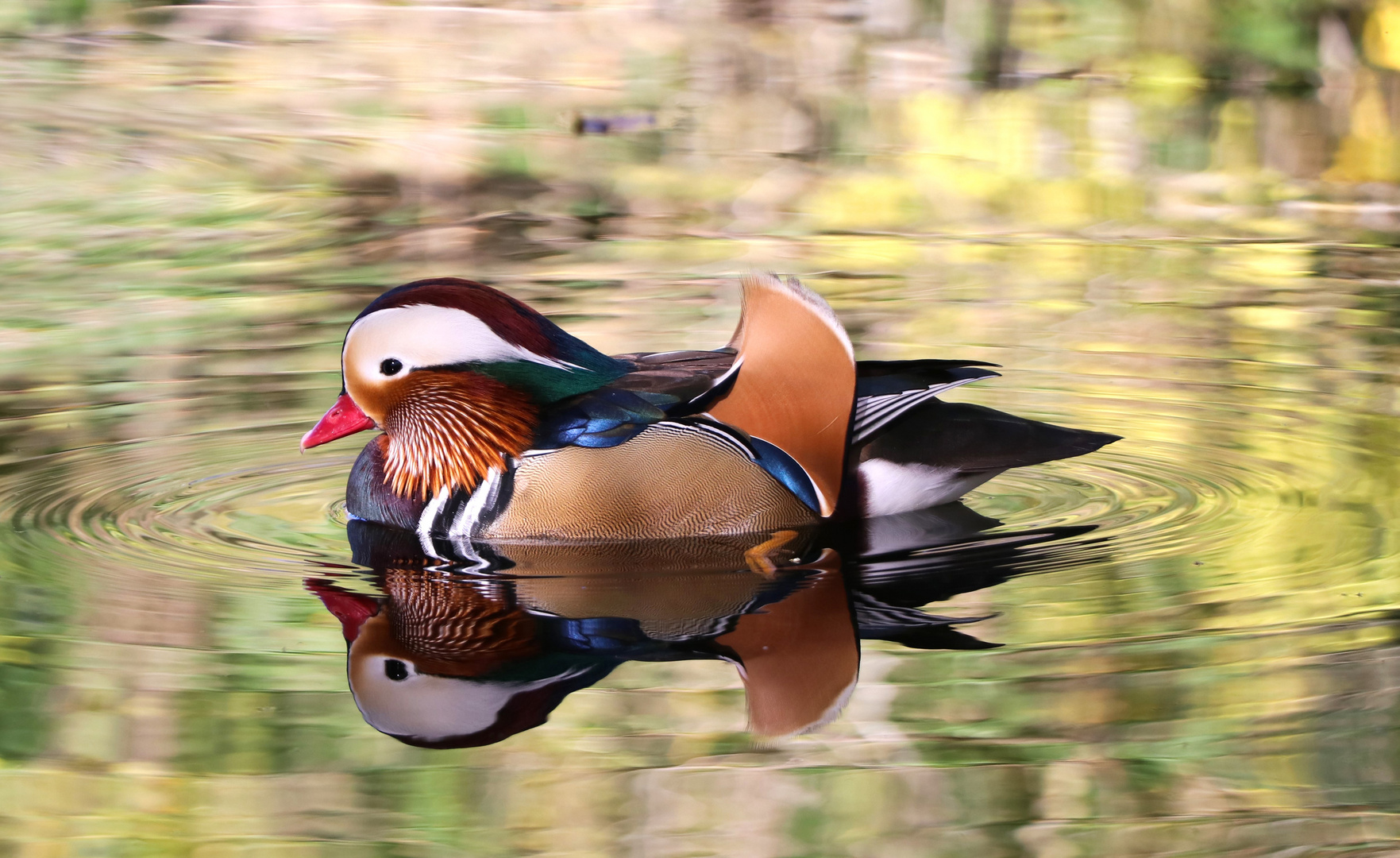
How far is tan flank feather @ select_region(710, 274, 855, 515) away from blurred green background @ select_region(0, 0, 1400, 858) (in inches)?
24.5

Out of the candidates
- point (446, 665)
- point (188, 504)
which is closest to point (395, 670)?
point (446, 665)

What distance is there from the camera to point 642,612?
14.0 feet

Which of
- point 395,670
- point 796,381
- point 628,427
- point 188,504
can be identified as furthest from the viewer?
point 188,504

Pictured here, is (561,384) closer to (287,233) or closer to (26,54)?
(287,233)

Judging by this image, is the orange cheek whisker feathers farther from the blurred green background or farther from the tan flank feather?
the tan flank feather

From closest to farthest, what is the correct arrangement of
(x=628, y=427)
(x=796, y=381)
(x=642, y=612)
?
(x=642, y=612) → (x=628, y=427) → (x=796, y=381)

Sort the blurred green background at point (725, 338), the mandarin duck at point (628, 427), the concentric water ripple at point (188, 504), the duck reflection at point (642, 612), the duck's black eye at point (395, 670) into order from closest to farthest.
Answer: the blurred green background at point (725, 338) → the duck reflection at point (642, 612) → the duck's black eye at point (395, 670) → the mandarin duck at point (628, 427) → the concentric water ripple at point (188, 504)

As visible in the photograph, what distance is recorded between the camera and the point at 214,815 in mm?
3346

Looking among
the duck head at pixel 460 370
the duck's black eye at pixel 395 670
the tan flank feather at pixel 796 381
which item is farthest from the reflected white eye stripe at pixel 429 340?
the duck's black eye at pixel 395 670

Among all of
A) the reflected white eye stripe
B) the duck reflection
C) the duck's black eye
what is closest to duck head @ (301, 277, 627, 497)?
the reflected white eye stripe

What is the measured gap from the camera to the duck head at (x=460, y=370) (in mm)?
4703

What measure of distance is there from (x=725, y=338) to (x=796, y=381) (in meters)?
2.34

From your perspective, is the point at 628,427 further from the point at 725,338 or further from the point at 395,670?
the point at 725,338

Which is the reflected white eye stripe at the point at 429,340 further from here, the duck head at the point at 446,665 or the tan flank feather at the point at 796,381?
the duck head at the point at 446,665
